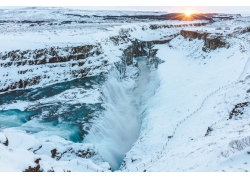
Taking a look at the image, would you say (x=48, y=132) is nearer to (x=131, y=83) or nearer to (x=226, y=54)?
(x=131, y=83)

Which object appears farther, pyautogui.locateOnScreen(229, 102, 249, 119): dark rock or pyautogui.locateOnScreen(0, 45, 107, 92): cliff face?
pyautogui.locateOnScreen(0, 45, 107, 92): cliff face

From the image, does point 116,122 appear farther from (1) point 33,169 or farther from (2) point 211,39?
(2) point 211,39

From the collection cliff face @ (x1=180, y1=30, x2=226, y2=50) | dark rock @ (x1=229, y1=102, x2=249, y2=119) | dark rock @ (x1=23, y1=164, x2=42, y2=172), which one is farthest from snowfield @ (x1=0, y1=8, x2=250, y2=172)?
cliff face @ (x1=180, y1=30, x2=226, y2=50)

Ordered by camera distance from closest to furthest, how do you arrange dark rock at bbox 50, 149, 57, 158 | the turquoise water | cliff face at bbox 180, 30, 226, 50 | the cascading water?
1. dark rock at bbox 50, 149, 57, 158
2. the cascading water
3. the turquoise water
4. cliff face at bbox 180, 30, 226, 50

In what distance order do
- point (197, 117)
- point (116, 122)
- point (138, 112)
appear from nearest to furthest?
point (197, 117), point (116, 122), point (138, 112)

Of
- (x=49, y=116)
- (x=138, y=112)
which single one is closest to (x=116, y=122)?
(x=138, y=112)

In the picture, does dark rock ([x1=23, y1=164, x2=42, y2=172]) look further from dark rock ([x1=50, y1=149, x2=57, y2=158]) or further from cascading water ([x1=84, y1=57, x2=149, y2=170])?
cascading water ([x1=84, y1=57, x2=149, y2=170])

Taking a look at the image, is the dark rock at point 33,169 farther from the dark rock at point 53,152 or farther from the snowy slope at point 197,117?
the snowy slope at point 197,117

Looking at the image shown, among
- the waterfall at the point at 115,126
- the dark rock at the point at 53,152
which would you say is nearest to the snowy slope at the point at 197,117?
the waterfall at the point at 115,126
